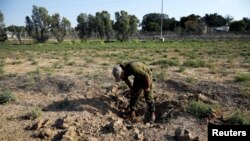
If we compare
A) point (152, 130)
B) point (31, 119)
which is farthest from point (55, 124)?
point (152, 130)

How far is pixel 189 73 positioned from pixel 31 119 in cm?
615

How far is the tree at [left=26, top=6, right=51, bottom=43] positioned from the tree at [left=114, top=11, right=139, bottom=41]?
40.4 ft

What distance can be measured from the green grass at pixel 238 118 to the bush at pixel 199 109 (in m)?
0.40

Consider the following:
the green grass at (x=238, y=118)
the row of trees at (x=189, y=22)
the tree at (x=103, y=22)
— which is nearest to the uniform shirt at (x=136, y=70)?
the green grass at (x=238, y=118)

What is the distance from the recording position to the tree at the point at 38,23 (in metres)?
56.3

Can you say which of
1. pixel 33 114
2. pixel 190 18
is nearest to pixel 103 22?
pixel 190 18

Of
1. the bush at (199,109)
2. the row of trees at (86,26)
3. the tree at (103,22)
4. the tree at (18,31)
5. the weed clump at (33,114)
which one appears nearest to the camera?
the bush at (199,109)

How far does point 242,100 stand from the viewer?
7.07 metres

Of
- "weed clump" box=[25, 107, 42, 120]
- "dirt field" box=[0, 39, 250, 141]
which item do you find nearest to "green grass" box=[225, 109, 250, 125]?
"dirt field" box=[0, 39, 250, 141]

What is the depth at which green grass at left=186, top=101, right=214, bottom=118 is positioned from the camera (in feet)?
20.8

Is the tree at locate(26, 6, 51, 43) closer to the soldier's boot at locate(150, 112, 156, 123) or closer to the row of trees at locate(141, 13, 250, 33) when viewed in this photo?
the row of trees at locate(141, 13, 250, 33)

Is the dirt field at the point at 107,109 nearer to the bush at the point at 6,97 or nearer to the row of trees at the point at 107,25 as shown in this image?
the bush at the point at 6,97

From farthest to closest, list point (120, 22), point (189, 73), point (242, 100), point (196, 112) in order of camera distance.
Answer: point (120, 22)
point (189, 73)
point (242, 100)
point (196, 112)

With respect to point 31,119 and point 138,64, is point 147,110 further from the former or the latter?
point 31,119
